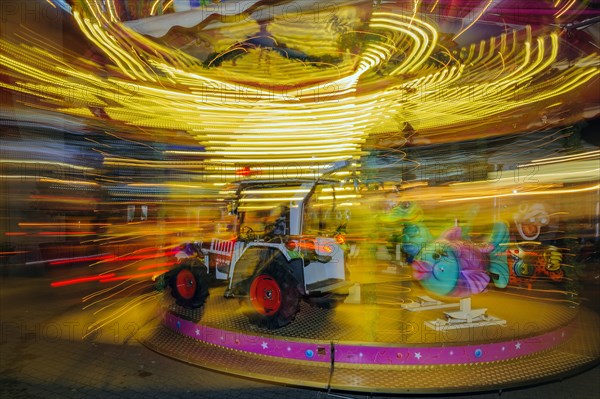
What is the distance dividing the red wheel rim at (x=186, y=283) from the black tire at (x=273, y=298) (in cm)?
101

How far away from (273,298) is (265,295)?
0.45 feet

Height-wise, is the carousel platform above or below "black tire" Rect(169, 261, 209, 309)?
below

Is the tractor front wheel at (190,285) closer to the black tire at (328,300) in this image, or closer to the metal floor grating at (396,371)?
the metal floor grating at (396,371)

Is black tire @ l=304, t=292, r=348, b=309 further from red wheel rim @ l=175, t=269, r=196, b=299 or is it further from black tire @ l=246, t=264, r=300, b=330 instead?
red wheel rim @ l=175, t=269, r=196, b=299

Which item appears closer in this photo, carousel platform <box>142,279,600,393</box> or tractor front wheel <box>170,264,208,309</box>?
carousel platform <box>142,279,600,393</box>

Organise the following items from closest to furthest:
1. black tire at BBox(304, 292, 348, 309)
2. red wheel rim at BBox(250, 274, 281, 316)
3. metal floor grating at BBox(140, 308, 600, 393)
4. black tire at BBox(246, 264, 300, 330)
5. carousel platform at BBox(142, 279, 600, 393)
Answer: metal floor grating at BBox(140, 308, 600, 393) → carousel platform at BBox(142, 279, 600, 393) → black tire at BBox(246, 264, 300, 330) → red wheel rim at BBox(250, 274, 281, 316) → black tire at BBox(304, 292, 348, 309)

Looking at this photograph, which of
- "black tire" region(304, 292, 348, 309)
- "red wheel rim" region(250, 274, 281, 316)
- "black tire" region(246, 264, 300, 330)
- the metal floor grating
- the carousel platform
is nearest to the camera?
the metal floor grating

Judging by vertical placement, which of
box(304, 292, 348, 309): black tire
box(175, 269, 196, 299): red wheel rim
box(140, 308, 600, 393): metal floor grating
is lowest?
box(140, 308, 600, 393): metal floor grating

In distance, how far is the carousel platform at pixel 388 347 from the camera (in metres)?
3.87

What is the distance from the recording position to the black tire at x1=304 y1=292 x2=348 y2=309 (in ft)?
17.6

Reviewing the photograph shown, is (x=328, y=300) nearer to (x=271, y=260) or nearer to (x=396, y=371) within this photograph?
(x=271, y=260)

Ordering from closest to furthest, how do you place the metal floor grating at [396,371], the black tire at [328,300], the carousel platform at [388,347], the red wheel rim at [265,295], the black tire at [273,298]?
the metal floor grating at [396,371], the carousel platform at [388,347], the black tire at [273,298], the red wheel rim at [265,295], the black tire at [328,300]

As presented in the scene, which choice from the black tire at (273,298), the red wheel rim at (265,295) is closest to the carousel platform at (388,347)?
the black tire at (273,298)

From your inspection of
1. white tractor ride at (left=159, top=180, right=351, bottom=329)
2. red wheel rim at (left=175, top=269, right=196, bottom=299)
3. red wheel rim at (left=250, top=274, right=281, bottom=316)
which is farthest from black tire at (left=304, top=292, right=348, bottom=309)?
red wheel rim at (left=175, top=269, right=196, bottom=299)
